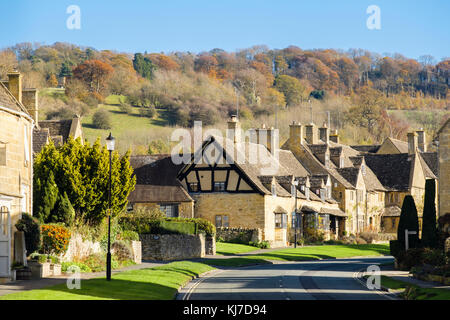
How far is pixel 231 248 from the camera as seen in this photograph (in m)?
57.9

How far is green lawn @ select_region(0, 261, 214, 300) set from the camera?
23953 mm

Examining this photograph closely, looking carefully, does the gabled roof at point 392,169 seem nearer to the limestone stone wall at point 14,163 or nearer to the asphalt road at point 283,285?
the asphalt road at point 283,285

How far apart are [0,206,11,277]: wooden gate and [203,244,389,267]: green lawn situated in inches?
681

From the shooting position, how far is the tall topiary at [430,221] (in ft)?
137

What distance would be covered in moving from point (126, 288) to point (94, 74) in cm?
12460

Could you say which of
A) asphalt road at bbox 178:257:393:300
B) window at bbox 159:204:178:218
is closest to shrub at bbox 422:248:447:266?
asphalt road at bbox 178:257:393:300

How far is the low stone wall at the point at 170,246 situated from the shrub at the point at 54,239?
12.0 metres

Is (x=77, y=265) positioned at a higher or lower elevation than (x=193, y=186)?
lower

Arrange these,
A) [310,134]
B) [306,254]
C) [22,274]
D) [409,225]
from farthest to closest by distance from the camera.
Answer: [310,134] → [306,254] → [409,225] → [22,274]

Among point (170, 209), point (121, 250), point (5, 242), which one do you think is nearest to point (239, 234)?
point (170, 209)

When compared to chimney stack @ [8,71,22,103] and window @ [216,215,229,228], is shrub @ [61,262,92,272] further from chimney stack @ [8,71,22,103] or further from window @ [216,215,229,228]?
window @ [216,215,229,228]

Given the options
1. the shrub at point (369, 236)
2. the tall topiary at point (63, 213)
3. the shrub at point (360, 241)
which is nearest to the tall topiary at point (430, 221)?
the tall topiary at point (63, 213)

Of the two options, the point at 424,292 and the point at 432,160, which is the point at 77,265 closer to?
the point at 424,292

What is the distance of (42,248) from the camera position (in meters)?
35.7
